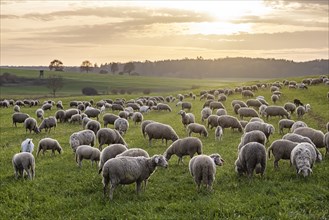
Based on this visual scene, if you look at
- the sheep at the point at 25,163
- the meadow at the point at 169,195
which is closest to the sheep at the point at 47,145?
the meadow at the point at 169,195

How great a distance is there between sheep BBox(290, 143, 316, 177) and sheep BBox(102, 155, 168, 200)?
19.2 ft

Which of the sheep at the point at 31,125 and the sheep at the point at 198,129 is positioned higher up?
the sheep at the point at 198,129

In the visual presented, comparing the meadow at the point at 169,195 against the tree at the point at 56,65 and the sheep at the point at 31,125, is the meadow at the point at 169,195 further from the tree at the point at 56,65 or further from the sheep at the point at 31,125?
the tree at the point at 56,65

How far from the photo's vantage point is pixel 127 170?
13672 millimetres

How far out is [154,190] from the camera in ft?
48.5

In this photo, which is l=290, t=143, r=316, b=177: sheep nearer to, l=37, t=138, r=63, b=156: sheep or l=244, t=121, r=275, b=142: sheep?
l=244, t=121, r=275, b=142: sheep

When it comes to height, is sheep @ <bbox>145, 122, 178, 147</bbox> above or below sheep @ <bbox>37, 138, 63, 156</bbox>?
above

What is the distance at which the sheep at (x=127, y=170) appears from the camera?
13.5 meters

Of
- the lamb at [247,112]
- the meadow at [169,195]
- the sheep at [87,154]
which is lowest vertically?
the meadow at [169,195]

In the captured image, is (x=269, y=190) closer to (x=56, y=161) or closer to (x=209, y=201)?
(x=209, y=201)

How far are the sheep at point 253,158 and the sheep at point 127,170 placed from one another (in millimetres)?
3658

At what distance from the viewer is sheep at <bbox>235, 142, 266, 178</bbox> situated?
15.3 m

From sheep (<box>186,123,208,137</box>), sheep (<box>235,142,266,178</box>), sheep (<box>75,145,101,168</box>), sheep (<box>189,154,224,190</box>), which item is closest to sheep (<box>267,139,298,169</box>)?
sheep (<box>235,142,266,178</box>)

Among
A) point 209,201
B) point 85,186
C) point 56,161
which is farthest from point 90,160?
point 209,201
